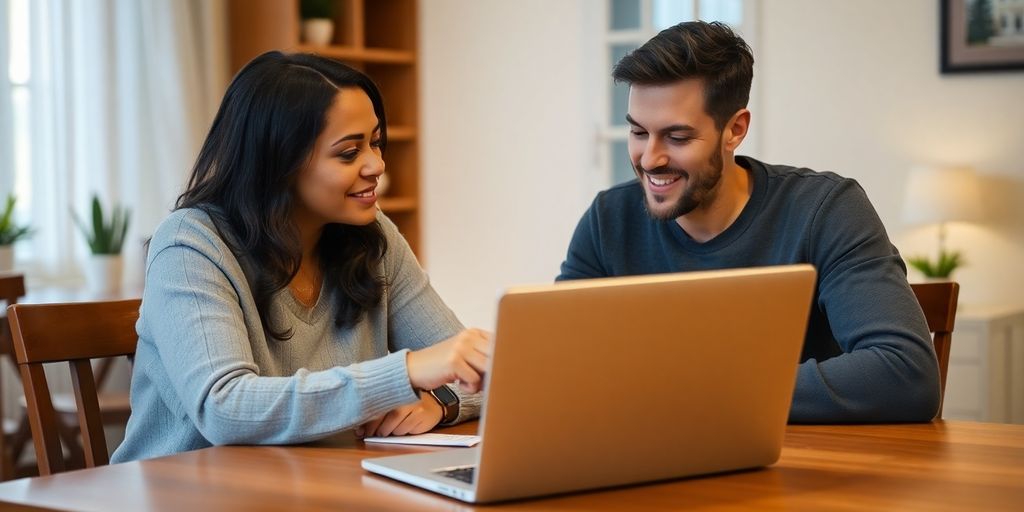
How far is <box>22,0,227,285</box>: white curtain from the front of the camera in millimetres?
4453

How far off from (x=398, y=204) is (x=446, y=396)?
3.90 meters

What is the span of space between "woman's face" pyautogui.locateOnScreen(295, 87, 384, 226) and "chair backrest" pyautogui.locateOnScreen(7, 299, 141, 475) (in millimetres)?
293

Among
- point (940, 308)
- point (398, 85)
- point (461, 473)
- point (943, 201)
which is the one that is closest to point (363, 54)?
point (398, 85)

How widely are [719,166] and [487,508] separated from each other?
97cm

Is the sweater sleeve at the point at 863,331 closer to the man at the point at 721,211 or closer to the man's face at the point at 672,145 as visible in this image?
the man at the point at 721,211

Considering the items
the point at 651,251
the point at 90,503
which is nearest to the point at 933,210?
the point at 651,251

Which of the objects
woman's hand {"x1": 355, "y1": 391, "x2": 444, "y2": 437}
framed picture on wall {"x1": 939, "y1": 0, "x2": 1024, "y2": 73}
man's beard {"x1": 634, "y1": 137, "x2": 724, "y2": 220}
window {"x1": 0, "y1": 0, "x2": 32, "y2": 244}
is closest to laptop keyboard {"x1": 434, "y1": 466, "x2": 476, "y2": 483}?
woman's hand {"x1": 355, "y1": 391, "x2": 444, "y2": 437}

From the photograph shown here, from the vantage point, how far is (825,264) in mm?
1858

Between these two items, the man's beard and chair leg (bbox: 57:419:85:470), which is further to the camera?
chair leg (bbox: 57:419:85:470)

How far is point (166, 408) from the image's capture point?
1.68 meters

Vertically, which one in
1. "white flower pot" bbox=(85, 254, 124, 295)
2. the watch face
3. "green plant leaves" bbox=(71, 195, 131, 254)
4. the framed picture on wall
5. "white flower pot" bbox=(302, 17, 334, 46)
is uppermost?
"white flower pot" bbox=(302, 17, 334, 46)

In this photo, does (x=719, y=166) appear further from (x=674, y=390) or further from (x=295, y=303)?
(x=674, y=390)

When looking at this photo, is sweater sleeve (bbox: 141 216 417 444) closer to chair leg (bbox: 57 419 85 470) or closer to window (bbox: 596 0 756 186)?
chair leg (bbox: 57 419 85 470)

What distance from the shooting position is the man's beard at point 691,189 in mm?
1936
